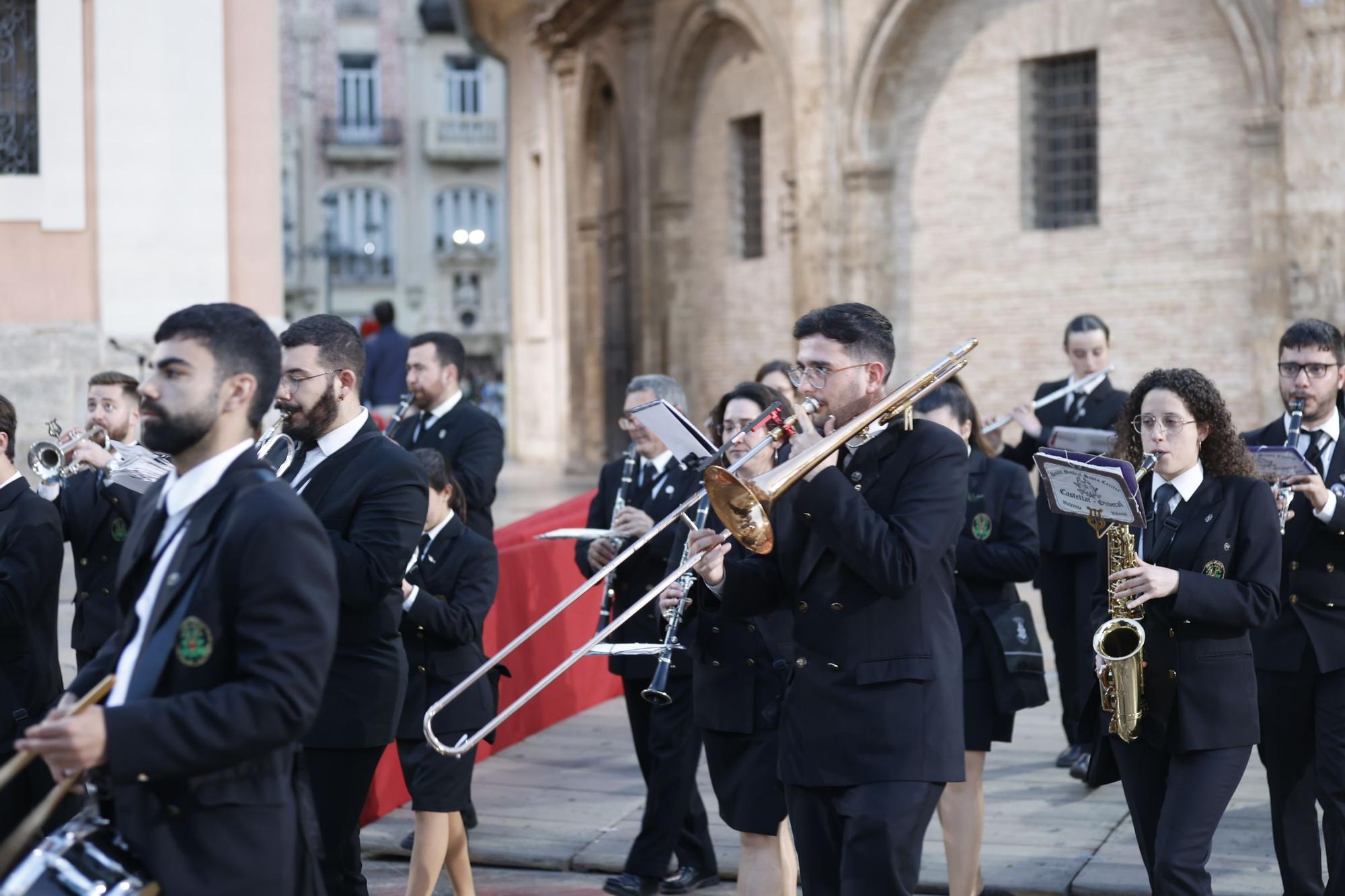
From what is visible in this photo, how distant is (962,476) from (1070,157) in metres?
13.9

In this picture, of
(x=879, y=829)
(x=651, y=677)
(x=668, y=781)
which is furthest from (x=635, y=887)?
(x=879, y=829)

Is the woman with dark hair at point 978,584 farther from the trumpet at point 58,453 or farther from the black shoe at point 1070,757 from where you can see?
the trumpet at point 58,453

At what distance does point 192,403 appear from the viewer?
3363mm

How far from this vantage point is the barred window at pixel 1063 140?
17.2 metres

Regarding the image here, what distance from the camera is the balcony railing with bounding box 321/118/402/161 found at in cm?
5366

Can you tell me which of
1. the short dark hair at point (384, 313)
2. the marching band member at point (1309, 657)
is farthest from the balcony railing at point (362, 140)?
the marching band member at point (1309, 657)

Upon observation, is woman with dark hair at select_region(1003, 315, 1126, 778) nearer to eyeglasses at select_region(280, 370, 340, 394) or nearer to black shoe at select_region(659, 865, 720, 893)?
black shoe at select_region(659, 865, 720, 893)

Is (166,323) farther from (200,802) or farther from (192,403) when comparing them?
(200,802)

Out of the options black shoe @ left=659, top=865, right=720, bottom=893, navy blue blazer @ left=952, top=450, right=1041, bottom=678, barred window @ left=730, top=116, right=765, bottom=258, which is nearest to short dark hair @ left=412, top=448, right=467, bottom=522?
black shoe @ left=659, top=865, right=720, bottom=893

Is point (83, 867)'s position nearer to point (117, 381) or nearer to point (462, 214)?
point (117, 381)

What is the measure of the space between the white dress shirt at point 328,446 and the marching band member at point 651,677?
60.4 inches

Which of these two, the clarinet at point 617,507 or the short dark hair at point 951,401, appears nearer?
the short dark hair at point 951,401

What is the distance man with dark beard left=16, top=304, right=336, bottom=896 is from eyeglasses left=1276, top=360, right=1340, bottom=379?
3.75 m

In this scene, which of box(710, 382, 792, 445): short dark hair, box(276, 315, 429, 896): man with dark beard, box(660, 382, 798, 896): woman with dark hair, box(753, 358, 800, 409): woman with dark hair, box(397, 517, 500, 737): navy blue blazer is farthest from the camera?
box(753, 358, 800, 409): woman with dark hair
